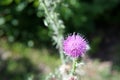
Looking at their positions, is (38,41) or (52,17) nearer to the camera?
(52,17)

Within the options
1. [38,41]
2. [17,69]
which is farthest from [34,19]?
[17,69]

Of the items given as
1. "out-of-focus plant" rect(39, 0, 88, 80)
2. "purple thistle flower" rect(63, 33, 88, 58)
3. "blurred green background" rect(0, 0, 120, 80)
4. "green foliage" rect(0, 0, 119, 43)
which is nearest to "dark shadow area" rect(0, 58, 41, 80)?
"blurred green background" rect(0, 0, 120, 80)

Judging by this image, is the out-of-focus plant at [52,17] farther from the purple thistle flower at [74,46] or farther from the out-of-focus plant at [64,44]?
the purple thistle flower at [74,46]

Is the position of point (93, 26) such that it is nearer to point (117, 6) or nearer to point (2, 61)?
point (117, 6)

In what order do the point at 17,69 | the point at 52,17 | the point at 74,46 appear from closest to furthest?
the point at 74,46, the point at 52,17, the point at 17,69

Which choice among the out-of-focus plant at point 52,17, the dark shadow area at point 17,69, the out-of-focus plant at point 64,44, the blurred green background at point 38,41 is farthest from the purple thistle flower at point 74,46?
the dark shadow area at point 17,69

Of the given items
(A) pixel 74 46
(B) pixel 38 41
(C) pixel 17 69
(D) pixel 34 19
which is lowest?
(A) pixel 74 46

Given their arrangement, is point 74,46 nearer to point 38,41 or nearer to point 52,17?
point 52,17
